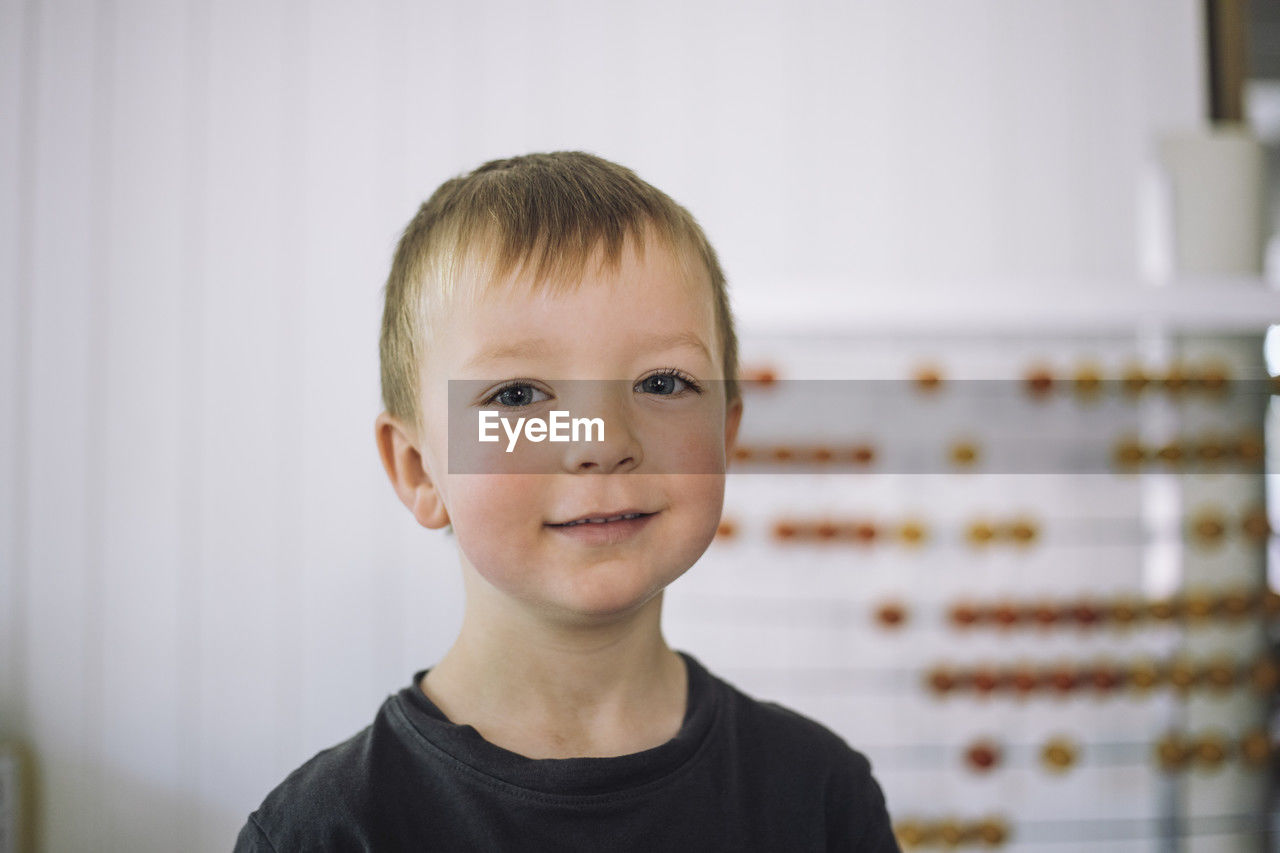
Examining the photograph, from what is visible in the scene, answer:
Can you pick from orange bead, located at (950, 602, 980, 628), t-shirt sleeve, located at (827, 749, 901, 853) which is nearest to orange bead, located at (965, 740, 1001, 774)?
orange bead, located at (950, 602, 980, 628)

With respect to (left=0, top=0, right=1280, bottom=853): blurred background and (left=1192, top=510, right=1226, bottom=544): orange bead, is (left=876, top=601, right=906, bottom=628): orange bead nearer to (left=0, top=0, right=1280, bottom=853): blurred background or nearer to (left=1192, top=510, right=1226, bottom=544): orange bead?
(left=0, top=0, right=1280, bottom=853): blurred background

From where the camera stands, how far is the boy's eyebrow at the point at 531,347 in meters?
0.51

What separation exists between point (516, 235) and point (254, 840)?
440 millimetres

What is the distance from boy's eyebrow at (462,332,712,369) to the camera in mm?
514

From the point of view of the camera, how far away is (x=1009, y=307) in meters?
1.53

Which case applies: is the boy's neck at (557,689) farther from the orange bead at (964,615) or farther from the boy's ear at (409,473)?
the orange bead at (964,615)

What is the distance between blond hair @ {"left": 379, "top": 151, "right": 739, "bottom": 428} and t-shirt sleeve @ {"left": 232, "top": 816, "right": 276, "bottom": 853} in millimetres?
295

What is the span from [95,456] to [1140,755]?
8.63 ft

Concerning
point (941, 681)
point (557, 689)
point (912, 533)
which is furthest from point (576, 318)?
point (941, 681)

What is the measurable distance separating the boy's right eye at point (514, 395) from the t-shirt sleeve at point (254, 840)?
323 millimetres

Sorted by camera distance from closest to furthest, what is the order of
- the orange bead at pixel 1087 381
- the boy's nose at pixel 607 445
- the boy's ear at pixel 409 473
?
the boy's nose at pixel 607 445 < the boy's ear at pixel 409 473 < the orange bead at pixel 1087 381

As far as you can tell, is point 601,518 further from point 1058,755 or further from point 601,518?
point 1058,755

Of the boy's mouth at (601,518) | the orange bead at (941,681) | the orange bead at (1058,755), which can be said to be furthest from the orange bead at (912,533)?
the boy's mouth at (601,518)

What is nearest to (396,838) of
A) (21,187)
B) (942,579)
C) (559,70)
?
(942,579)
